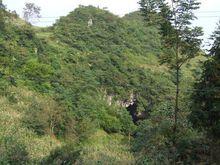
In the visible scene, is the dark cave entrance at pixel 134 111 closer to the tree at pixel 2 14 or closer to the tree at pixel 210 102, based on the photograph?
the tree at pixel 2 14

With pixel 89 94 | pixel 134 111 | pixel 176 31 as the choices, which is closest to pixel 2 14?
pixel 89 94

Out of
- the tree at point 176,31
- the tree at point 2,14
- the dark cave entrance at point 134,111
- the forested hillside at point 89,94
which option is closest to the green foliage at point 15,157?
the forested hillside at point 89,94

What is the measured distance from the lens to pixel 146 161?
1692cm

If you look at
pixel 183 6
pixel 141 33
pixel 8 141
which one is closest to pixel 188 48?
pixel 183 6

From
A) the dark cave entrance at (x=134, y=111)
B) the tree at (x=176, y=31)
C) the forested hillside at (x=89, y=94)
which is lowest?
the dark cave entrance at (x=134, y=111)

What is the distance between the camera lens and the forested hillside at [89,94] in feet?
55.6

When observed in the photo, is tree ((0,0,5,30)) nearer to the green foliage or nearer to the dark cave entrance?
the dark cave entrance

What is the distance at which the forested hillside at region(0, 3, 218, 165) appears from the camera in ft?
55.6

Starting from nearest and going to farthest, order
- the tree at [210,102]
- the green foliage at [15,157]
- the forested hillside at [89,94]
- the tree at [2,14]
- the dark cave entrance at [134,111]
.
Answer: the green foliage at [15,157] → the tree at [210,102] → the forested hillside at [89,94] → the tree at [2,14] → the dark cave entrance at [134,111]

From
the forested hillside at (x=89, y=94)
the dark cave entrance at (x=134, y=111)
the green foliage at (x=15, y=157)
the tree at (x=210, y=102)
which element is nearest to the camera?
the green foliage at (x=15, y=157)

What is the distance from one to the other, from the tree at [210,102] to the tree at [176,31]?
0.70m

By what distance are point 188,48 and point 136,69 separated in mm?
39801

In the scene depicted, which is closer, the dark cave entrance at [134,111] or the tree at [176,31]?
the tree at [176,31]

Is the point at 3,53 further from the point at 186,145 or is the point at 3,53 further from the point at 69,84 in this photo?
the point at 186,145
